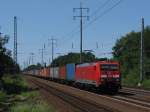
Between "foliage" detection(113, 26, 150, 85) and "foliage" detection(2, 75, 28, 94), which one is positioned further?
"foliage" detection(113, 26, 150, 85)

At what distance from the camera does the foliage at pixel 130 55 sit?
72.3 meters

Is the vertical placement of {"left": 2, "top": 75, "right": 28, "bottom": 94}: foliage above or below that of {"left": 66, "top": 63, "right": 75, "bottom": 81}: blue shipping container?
below

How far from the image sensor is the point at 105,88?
42.1m

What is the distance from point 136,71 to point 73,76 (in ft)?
51.0

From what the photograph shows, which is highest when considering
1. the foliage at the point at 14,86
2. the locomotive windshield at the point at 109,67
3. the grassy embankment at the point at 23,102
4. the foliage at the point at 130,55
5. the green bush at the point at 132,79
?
the foliage at the point at 130,55

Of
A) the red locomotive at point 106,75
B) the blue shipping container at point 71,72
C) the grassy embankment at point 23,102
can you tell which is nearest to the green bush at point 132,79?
the blue shipping container at point 71,72

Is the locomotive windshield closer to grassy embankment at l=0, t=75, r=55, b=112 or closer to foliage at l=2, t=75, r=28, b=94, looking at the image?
grassy embankment at l=0, t=75, r=55, b=112

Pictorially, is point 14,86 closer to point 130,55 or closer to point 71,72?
point 71,72

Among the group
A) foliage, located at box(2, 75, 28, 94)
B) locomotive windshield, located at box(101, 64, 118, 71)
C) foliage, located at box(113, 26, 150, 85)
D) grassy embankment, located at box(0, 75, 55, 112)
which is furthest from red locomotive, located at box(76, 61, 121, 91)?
foliage, located at box(113, 26, 150, 85)

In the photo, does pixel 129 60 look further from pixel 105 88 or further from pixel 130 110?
pixel 130 110

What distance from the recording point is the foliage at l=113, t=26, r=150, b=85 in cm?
7233

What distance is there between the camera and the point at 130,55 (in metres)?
89.8

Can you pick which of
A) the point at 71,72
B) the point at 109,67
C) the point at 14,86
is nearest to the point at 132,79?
the point at 71,72

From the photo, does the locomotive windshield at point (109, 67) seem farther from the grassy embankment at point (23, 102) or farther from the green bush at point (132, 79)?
the green bush at point (132, 79)
